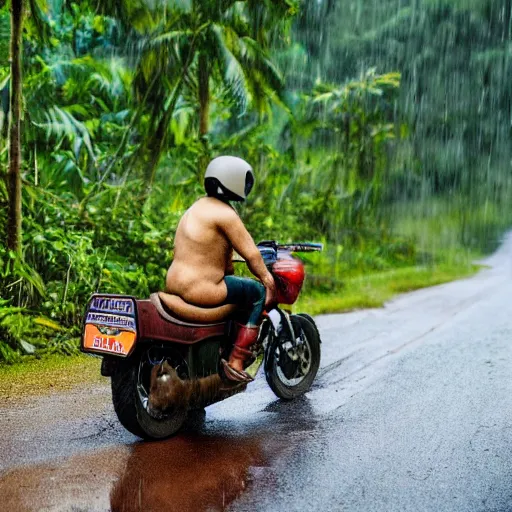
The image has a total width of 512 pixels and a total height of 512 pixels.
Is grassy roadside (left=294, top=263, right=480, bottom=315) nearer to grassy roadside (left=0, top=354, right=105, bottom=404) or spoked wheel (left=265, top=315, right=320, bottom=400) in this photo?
grassy roadside (left=0, top=354, right=105, bottom=404)

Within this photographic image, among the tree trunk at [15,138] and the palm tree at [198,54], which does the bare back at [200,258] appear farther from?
the palm tree at [198,54]

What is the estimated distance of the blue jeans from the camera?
538 centimetres

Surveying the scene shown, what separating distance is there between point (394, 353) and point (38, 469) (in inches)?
191

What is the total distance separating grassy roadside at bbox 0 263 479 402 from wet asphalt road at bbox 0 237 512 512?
417 mm

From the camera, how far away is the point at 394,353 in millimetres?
8430

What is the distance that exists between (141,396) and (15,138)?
4.50m

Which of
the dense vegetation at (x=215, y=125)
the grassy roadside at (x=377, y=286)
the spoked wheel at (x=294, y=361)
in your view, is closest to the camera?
the spoked wheel at (x=294, y=361)

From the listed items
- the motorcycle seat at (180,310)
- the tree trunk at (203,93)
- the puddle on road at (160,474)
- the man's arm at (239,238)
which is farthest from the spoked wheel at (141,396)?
the tree trunk at (203,93)

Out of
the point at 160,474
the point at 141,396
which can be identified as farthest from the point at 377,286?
the point at 160,474

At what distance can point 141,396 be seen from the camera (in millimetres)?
5059

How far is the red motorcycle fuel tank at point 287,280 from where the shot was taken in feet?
19.2

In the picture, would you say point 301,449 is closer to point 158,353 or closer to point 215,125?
point 158,353

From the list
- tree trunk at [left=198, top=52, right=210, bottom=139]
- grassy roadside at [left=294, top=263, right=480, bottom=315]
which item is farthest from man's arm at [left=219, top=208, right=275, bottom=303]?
tree trunk at [left=198, top=52, right=210, bottom=139]

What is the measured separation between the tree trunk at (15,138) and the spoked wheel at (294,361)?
12.0ft
